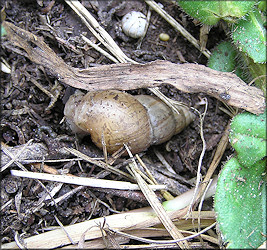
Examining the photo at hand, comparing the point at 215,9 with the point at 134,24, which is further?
the point at 134,24

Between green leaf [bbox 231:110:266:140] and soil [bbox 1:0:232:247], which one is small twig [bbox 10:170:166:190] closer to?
soil [bbox 1:0:232:247]

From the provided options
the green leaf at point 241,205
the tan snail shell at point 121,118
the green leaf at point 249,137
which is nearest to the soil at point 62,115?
the tan snail shell at point 121,118

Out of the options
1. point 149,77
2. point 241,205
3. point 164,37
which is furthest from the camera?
point 164,37

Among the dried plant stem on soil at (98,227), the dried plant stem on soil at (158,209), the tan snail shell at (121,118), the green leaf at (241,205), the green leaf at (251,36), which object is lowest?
the dried plant stem on soil at (98,227)

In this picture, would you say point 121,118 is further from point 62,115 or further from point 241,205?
point 241,205

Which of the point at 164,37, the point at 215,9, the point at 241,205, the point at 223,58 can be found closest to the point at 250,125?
the point at 241,205

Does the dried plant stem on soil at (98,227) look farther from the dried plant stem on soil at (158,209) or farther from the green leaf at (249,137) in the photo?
the green leaf at (249,137)

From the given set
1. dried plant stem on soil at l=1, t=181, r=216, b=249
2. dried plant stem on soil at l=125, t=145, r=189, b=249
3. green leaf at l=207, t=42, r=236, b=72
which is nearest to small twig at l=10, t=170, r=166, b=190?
dried plant stem on soil at l=125, t=145, r=189, b=249
